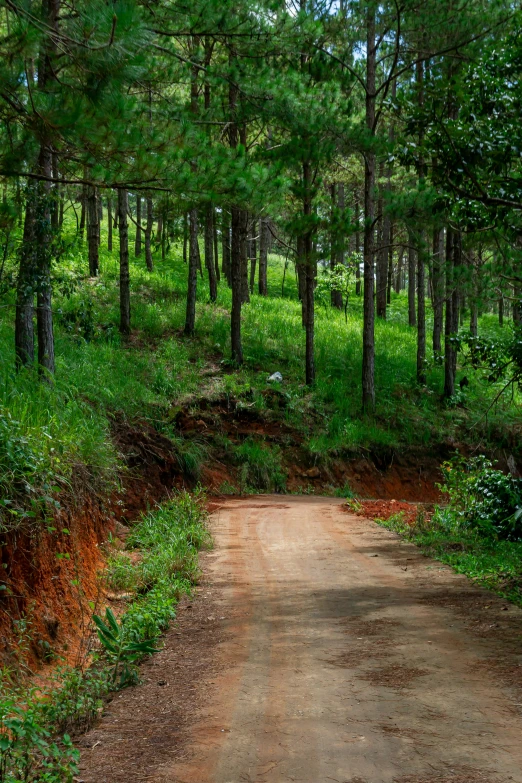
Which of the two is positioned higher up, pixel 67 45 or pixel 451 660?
pixel 67 45

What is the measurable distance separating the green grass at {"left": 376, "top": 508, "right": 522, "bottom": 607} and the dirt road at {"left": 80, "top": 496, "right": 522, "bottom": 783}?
384mm

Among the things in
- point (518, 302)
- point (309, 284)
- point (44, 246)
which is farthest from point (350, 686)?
point (309, 284)

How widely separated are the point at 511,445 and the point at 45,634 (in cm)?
1863

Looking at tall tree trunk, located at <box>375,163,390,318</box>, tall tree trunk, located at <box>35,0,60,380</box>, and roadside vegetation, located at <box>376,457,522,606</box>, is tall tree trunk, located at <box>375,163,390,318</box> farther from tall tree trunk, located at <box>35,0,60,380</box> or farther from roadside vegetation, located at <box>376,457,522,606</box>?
tall tree trunk, located at <box>35,0,60,380</box>

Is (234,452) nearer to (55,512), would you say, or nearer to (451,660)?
(55,512)

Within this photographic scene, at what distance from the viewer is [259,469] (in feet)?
61.5

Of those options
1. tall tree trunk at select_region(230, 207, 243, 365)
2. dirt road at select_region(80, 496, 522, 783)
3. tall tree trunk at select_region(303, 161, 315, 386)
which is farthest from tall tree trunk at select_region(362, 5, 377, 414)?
dirt road at select_region(80, 496, 522, 783)

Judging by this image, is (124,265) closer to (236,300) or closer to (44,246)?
(236,300)

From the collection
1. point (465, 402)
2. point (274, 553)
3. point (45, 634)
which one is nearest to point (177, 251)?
point (465, 402)

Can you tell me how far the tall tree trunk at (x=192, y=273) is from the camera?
22219 millimetres

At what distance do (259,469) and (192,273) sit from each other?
7.21m

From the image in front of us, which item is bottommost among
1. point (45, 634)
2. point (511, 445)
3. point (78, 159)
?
point (511, 445)

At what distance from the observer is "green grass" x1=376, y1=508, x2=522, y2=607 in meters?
8.22

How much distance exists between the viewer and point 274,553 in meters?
10.3
